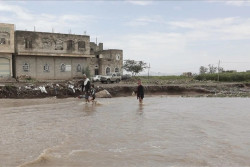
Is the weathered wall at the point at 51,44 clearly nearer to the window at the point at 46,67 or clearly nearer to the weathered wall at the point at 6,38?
the weathered wall at the point at 6,38

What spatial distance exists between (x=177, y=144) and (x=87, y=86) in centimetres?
998

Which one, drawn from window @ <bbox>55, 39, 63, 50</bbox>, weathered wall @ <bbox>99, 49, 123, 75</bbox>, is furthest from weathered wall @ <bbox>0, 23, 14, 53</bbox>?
weathered wall @ <bbox>99, 49, 123, 75</bbox>

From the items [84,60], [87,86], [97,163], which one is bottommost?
[97,163]

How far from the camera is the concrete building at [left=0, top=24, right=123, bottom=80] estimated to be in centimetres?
3975

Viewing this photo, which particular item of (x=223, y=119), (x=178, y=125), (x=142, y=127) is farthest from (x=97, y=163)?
(x=223, y=119)

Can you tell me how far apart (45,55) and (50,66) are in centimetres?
196

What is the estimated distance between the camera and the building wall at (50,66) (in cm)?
4156

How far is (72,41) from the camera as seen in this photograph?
46.0 meters

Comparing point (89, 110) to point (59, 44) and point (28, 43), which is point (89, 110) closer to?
point (28, 43)

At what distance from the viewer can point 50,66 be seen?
4431cm

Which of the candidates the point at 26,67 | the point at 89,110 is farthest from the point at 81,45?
the point at 89,110

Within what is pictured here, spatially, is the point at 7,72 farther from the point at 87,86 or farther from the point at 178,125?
the point at 178,125

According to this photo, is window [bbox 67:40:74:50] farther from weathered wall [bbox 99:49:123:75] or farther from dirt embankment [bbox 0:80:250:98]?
dirt embankment [bbox 0:80:250:98]

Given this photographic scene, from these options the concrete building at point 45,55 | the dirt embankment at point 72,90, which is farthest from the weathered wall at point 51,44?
the dirt embankment at point 72,90
